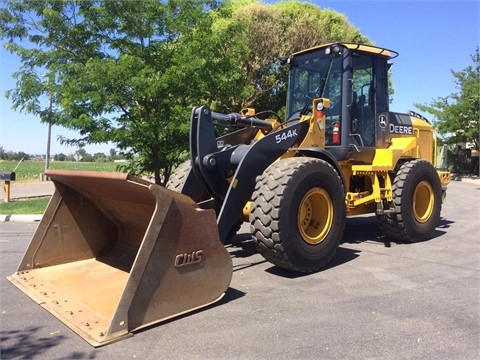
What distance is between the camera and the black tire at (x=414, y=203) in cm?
685

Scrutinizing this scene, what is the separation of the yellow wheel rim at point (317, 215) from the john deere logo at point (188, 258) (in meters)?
1.74

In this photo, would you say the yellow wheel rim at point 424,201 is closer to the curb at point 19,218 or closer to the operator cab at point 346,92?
the operator cab at point 346,92

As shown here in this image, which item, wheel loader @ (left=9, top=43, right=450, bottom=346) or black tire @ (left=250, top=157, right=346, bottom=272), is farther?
black tire @ (left=250, top=157, right=346, bottom=272)

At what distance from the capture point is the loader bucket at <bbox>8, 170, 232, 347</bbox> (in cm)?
368

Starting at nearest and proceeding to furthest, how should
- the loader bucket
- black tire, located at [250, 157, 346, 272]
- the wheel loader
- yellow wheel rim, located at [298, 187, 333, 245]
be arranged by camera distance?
1. the loader bucket
2. the wheel loader
3. black tire, located at [250, 157, 346, 272]
4. yellow wheel rim, located at [298, 187, 333, 245]

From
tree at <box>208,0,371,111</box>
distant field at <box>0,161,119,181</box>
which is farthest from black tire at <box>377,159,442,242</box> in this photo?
distant field at <box>0,161,119,181</box>

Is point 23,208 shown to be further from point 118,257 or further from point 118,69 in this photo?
point 118,257

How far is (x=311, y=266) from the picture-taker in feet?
17.1

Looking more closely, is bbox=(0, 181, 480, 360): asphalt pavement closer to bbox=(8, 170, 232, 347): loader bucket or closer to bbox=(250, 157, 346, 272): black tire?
bbox=(8, 170, 232, 347): loader bucket

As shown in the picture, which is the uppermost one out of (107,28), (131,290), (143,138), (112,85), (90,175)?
(107,28)

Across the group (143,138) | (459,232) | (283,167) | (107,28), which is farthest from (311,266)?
(107,28)

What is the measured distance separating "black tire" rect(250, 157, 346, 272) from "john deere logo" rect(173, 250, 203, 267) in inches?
40.6

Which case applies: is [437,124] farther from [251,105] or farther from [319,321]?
[319,321]

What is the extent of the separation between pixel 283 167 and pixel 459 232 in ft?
16.2
